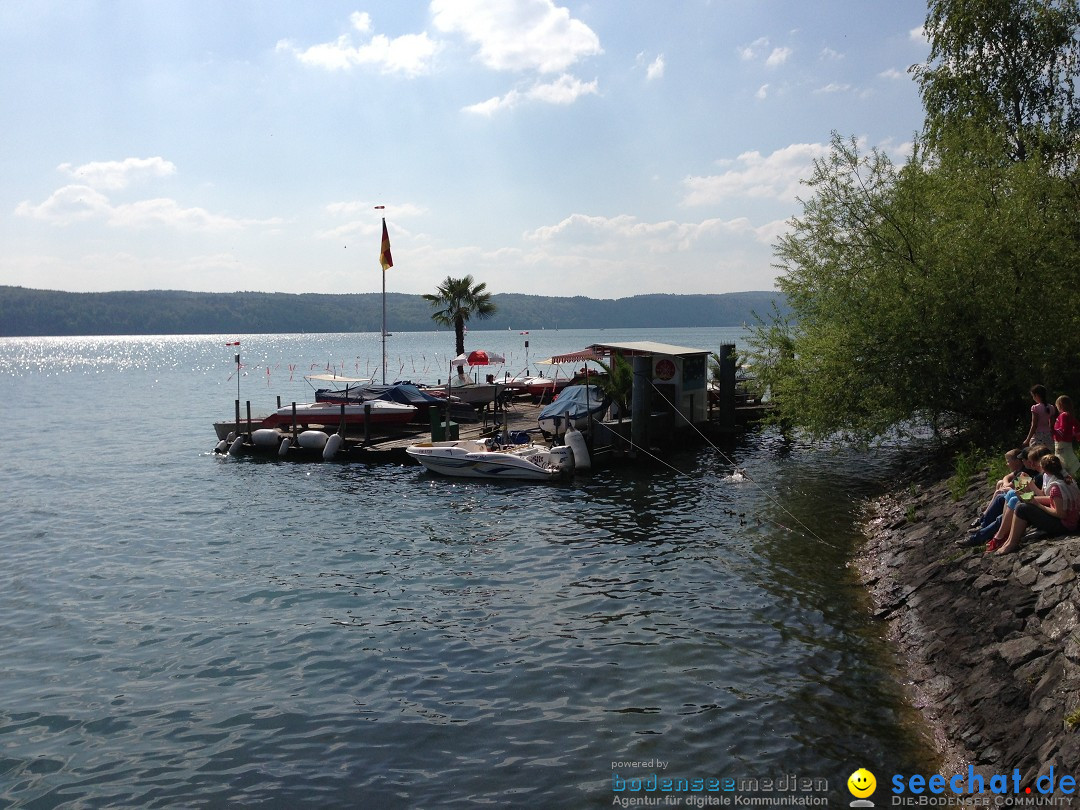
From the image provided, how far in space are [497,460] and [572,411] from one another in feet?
13.3

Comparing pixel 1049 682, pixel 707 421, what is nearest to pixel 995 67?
pixel 707 421

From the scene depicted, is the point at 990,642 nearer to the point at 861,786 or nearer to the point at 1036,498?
the point at 1036,498

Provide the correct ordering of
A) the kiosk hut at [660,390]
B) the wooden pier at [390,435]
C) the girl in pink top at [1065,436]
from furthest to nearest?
the wooden pier at [390,435] → the kiosk hut at [660,390] → the girl in pink top at [1065,436]

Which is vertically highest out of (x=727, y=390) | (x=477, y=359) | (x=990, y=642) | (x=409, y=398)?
(x=477, y=359)

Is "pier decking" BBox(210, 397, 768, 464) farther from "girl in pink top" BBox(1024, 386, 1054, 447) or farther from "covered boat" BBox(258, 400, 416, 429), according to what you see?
"girl in pink top" BBox(1024, 386, 1054, 447)

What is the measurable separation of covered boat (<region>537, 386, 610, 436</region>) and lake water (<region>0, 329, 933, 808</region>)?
345 centimetres

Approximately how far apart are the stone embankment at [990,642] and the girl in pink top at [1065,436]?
1830 mm

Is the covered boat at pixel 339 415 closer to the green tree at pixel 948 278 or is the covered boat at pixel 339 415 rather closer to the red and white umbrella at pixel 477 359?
the red and white umbrella at pixel 477 359

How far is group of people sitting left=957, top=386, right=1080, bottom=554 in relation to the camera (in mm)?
11227

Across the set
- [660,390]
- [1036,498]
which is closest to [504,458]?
[660,390]

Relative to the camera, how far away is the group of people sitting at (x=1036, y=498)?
11227 millimetres

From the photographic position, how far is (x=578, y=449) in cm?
2688

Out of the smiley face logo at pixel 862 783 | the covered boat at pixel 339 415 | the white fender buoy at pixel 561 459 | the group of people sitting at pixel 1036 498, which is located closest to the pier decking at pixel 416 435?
the covered boat at pixel 339 415

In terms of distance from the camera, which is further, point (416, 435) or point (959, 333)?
point (416, 435)
